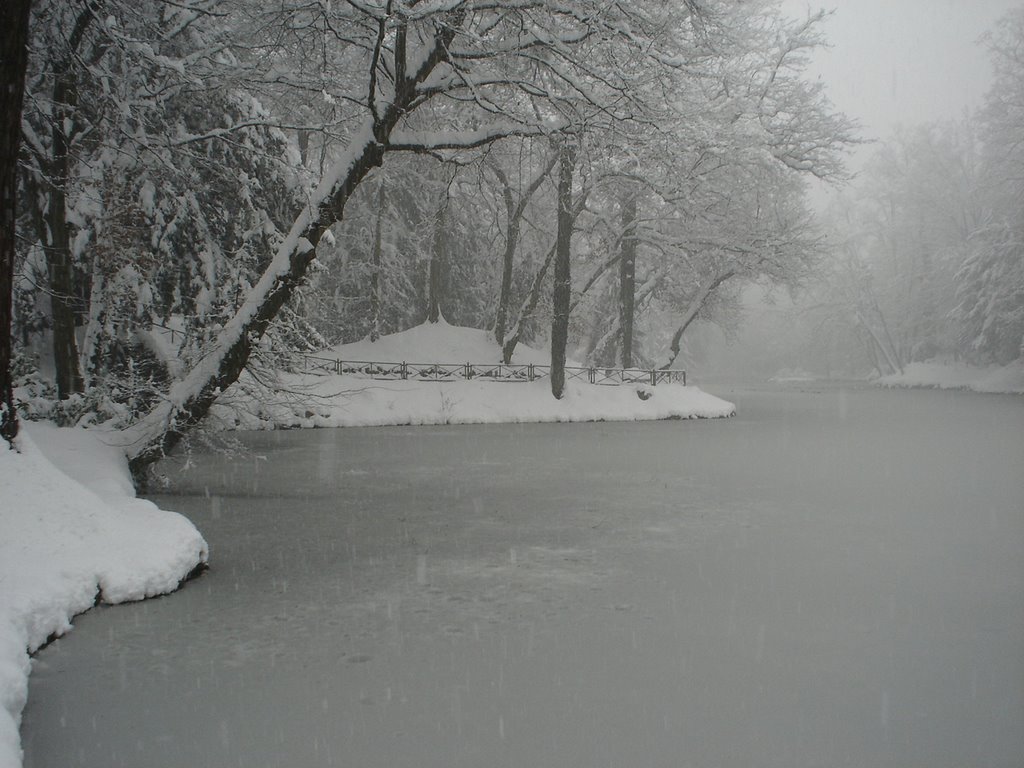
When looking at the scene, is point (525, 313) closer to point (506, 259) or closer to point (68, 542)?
point (506, 259)

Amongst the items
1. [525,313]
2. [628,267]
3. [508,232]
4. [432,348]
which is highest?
[508,232]

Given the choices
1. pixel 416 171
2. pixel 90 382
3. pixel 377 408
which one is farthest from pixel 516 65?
pixel 416 171

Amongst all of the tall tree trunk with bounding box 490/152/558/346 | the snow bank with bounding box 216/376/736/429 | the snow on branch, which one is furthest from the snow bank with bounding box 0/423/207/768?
the tall tree trunk with bounding box 490/152/558/346

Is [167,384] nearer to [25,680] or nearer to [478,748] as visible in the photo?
[25,680]

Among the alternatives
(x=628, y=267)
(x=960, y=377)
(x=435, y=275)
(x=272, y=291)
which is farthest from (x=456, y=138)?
(x=960, y=377)

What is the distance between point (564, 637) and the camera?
18.5 ft

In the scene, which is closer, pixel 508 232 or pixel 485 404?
pixel 485 404

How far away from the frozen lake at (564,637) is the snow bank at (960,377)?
36874 millimetres

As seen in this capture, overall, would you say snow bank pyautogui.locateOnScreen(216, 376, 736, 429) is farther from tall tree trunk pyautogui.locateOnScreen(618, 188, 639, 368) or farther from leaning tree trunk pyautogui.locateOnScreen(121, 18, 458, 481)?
leaning tree trunk pyautogui.locateOnScreen(121, 18, 458, 481)

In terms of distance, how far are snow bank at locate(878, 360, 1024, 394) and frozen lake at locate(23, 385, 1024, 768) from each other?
3687 cm

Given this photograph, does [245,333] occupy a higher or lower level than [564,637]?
higher

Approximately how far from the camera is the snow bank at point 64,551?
5691 mm

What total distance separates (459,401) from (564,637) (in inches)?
781

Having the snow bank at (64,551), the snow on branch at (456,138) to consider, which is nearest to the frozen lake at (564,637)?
the snow bank at (64,551)
